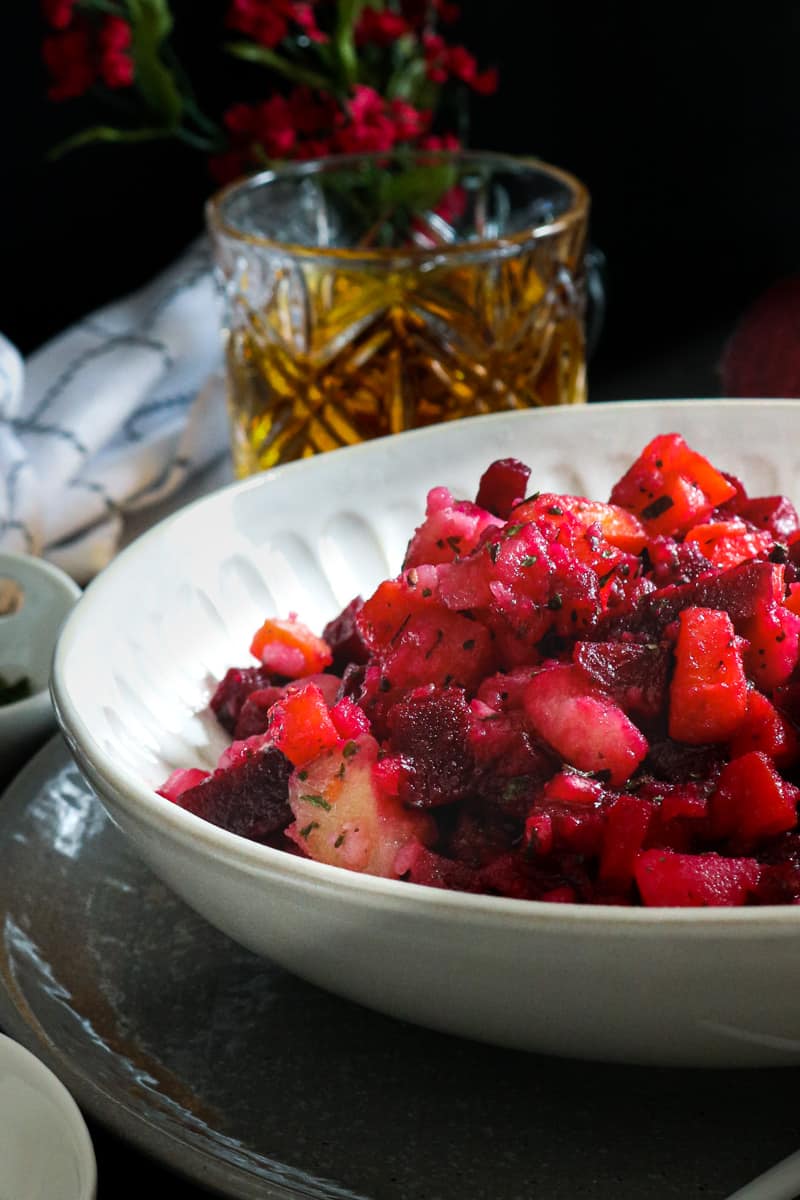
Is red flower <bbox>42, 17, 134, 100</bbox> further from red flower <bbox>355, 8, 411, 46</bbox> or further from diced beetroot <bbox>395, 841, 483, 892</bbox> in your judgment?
diced beetroot <bbox>395, 841, 483, 892</bbox>

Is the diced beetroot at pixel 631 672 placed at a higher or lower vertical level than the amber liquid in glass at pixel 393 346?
higher

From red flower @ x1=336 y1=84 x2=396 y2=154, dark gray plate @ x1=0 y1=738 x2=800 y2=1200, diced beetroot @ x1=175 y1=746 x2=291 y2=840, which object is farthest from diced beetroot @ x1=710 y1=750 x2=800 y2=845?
red flower @ x1=336 y1=84 x2=396 y2=154

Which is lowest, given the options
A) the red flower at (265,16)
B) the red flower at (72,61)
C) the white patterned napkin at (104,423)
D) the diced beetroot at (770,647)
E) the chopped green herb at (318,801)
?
the white patterned napkin at (104,423)

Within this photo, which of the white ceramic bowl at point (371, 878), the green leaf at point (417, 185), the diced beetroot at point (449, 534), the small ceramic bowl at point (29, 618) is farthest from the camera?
the green leaf at point (417, 185)

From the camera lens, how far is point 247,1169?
721 mm

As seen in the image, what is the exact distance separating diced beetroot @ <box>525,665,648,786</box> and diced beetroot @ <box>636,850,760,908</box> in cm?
8

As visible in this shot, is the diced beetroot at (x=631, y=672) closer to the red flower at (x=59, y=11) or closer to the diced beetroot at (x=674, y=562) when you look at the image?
the diced beetroot at (x=674, y=562)

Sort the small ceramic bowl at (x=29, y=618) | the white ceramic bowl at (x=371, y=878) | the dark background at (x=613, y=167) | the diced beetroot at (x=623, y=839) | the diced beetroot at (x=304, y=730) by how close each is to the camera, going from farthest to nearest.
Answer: the dark background at (x=613, y=167), the small ceramic bowl at (x=29, y=618), the diced beetroot at (x=304, y=730), the diced beetroot at (x=623, y=839), the white ceramic bowl at (x=371, y=878)

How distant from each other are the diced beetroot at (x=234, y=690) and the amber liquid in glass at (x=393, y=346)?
541mm

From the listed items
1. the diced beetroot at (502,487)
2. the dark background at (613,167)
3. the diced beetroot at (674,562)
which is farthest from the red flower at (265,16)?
the diced beetroot at (674,562)

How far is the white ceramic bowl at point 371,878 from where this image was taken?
67 centimetres

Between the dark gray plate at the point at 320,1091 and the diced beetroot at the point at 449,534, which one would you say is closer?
the dark gray plate at the point at 320,1091

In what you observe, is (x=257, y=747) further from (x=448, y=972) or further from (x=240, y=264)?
(x=240, y=264)

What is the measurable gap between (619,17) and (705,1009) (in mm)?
2002
